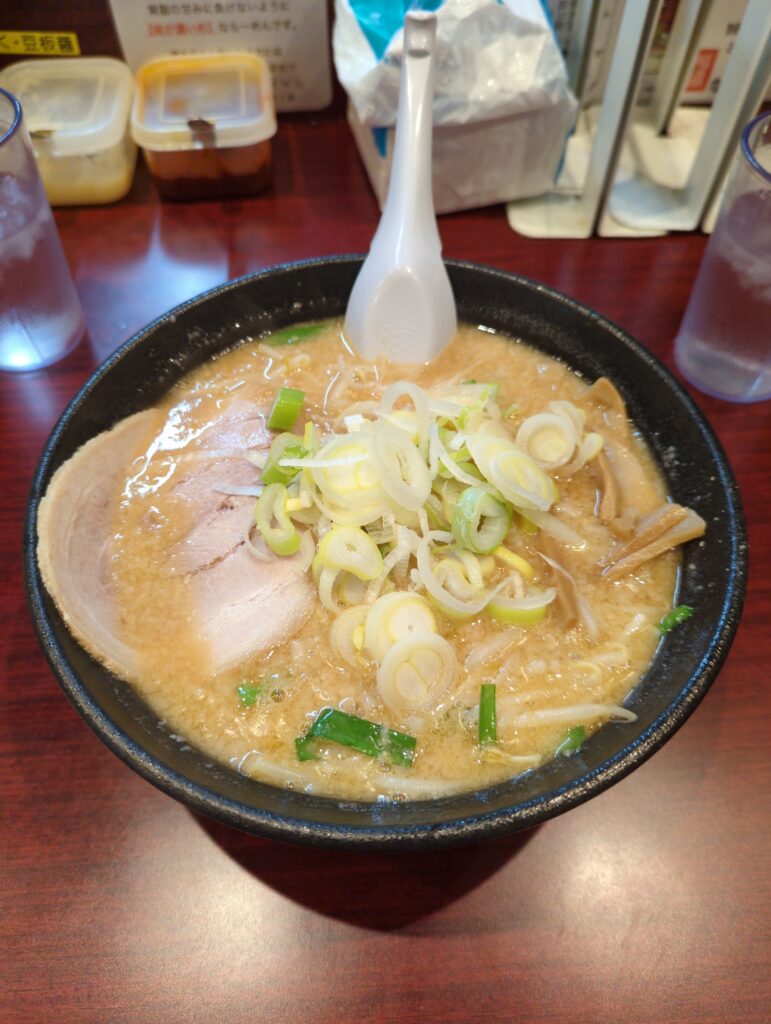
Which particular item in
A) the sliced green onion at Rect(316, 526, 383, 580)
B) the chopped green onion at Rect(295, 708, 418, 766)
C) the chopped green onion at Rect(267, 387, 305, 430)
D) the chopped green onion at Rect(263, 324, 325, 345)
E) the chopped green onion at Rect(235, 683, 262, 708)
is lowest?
the chopped green onion at Rect(235, 683, 262, 708)

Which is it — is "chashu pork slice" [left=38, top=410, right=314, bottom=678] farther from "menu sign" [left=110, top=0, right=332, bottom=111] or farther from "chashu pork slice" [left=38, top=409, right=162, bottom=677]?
"menu sign" [left=110, top=0, right=332, bottom=111]

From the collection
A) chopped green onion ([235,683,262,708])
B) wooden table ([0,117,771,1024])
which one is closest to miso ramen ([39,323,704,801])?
chopped green onion ([235,683,262,708])

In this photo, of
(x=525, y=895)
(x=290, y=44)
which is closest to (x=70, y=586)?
(x=525, y=895)

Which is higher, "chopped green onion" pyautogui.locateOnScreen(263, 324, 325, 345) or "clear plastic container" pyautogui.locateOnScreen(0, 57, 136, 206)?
"clear plastic container" pyautogui.locateOnScreen(0, 57, 136, 206)

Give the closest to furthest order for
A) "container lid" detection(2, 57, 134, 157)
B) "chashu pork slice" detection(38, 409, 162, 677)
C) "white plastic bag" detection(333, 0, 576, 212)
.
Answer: "chashu pork slice" detection(38, 409, 162, 677) → "white plastic bag" detection(333, 0, 576, 212) → "container lid" detection(2, 57, 134, 157)

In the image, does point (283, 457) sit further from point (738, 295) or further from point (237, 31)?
point (237, 31)

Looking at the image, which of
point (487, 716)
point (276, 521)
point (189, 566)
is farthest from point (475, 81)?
point (487, 716)
